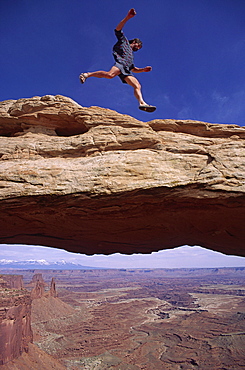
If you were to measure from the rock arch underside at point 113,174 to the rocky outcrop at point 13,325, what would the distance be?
27.0 meters

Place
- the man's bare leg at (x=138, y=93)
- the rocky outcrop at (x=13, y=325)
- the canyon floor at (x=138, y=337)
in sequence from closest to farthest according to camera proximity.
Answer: the man's bare leg at (x=138, y=93) → the rocky outcrop at (x=13, y=325) → the canyon floor at (x=138, y=337)

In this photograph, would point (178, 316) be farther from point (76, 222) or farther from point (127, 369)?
point (76, 222)

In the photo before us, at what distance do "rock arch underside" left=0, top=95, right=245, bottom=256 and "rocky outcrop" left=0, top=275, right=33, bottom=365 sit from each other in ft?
88.6

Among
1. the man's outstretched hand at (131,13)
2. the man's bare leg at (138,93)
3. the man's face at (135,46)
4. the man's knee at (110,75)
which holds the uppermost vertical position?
the man's face at (135,46)

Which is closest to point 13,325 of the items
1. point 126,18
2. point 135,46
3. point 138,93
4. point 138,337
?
point 138,93

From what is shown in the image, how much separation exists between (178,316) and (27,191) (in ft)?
346

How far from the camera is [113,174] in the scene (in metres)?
7.78

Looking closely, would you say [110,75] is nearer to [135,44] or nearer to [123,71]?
[123,71]

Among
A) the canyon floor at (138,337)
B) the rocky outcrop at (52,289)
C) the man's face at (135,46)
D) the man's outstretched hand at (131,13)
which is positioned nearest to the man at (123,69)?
the man's face at (135,46)

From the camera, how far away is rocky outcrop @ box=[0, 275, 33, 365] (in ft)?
98.3

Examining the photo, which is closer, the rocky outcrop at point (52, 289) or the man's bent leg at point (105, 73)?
the man's bent leg at point (105, 73)

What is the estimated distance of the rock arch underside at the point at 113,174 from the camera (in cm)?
766

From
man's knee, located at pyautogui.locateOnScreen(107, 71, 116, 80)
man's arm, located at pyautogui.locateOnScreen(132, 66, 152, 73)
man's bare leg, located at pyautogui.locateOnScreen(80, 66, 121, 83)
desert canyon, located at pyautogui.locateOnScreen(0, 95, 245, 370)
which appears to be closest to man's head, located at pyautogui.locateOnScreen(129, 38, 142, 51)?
man's arm, located at pyautogui.locateOnScreen(132, 66, 152, 73)

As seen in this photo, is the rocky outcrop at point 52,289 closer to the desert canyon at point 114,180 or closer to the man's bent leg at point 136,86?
the desert canyon at point 114,180
